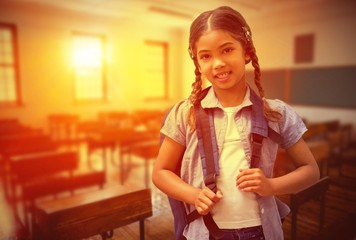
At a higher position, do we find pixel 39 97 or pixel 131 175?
pixel 39 97

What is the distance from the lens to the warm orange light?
7.67 metres

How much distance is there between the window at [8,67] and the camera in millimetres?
6680

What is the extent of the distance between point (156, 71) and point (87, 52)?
7.52 ft

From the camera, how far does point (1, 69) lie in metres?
6.73

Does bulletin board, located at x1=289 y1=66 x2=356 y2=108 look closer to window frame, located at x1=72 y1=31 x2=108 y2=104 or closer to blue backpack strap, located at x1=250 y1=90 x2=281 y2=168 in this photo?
window frame, located at x1=72 y1=31 x2=108 y2=104

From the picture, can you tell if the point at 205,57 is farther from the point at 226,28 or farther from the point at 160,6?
the point at 160,6

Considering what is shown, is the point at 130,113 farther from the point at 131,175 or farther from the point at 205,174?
the point at 205,174

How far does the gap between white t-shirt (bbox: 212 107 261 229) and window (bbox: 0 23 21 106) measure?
7.20 meters

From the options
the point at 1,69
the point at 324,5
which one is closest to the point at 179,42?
the point at 324,5

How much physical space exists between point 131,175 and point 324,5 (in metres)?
5.64

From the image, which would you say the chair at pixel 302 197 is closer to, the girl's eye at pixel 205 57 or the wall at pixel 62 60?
the girl's eye at pixel 205 57

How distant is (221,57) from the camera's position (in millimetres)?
835

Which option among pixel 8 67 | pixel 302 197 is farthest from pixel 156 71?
Result: pixel 302 197

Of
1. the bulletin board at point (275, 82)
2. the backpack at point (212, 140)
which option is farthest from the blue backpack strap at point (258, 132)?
the bulletin board at point (275, 82)
